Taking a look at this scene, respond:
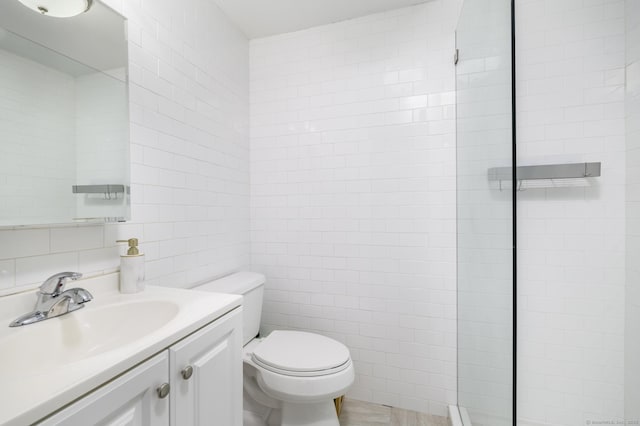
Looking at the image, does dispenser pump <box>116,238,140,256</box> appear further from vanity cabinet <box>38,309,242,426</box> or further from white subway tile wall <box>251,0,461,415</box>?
white subway tile wall <box>251,0,461,415</box>

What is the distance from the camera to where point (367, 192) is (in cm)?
177

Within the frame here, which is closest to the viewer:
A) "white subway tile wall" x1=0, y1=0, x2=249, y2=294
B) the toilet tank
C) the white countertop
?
the white countertop

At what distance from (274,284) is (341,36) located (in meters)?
1.65

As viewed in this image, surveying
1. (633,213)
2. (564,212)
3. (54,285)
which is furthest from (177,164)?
(633,213)

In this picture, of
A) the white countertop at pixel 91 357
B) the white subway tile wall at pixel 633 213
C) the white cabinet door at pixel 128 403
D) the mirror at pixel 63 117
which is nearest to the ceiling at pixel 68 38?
the mirror at pixel 63 117

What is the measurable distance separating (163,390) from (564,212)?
1.80 metres

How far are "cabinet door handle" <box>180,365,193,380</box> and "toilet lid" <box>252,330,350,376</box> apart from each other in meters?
0.60

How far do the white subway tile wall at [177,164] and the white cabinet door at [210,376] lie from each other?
1.75 feet

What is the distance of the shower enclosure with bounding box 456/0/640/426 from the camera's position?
1271mm

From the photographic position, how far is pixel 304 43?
188cm

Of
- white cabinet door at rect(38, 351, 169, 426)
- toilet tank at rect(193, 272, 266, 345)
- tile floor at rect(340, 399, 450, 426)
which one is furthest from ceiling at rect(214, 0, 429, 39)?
tile floor at rect(340, 399, 450, 426)

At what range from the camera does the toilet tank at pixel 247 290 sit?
4.93ft

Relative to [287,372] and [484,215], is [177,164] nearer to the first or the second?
[287,372]

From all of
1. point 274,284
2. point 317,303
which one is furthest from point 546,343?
point 274,284
